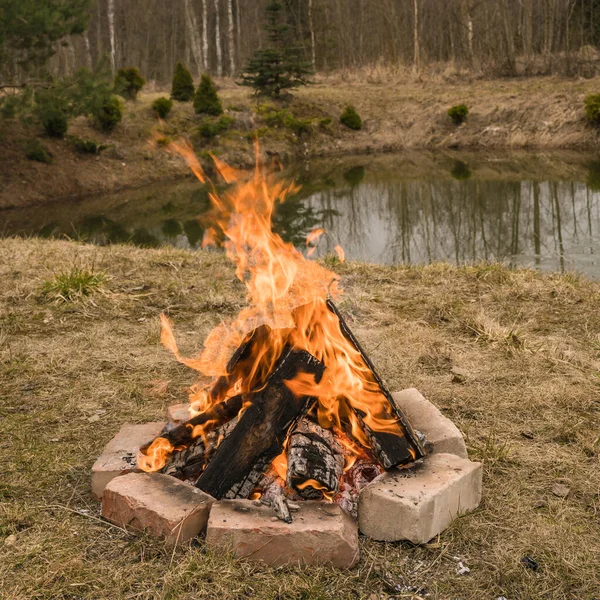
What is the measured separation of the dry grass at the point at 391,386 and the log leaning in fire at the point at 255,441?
32cm

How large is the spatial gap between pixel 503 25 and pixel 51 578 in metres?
31.2

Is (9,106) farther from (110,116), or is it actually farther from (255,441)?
(255,441)

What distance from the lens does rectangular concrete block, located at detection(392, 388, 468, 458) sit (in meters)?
3.21

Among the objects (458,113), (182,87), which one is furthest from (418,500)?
(458,113)

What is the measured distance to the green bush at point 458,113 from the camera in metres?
24.8

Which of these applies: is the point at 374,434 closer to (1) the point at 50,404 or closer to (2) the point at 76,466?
(2) the point at 76,466

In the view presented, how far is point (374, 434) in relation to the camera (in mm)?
3027

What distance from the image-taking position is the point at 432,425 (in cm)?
335

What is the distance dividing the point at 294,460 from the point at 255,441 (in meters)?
0.19

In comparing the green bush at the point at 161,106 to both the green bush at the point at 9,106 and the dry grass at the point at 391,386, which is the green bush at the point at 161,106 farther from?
the dry grass at the point at 391,386

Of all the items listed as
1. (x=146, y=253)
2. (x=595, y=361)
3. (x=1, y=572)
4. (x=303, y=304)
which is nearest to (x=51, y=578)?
(x=1, y=572)

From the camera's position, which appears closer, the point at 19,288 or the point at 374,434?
the point at 374,434

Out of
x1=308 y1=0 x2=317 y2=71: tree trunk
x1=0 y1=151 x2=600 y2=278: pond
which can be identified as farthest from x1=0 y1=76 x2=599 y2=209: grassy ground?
x1=308 y1=0 x2=317 y2=71: tree trunk

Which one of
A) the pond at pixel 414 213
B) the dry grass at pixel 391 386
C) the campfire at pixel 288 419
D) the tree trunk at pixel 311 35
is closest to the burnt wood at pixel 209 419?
the campfire at pixel 288 419
